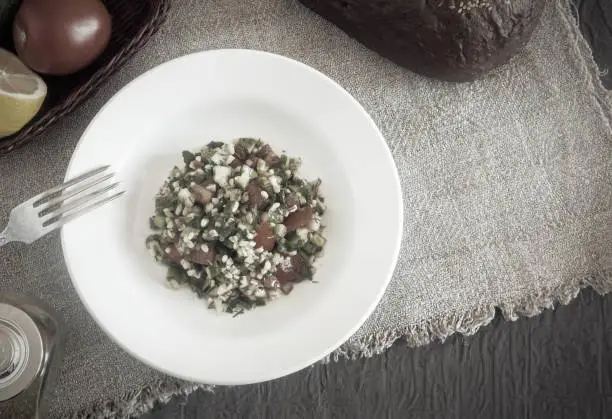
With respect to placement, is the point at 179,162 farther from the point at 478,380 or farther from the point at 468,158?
the point at 478,380

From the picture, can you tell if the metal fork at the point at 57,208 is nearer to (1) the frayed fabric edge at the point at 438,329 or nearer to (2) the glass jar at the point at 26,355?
(2) the glass jar at the point at 26,355

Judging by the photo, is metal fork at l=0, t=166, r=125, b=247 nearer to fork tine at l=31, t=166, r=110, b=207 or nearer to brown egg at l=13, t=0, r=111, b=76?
fork tine at l=31, t=166, r=110, b=207

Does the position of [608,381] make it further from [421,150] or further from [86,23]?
[86,23]

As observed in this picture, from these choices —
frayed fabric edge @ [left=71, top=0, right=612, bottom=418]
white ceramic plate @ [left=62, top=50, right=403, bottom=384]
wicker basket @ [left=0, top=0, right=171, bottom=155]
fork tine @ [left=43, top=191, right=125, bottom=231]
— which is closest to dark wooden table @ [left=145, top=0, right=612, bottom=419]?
frayed fabric edge @ [left=71, top=0, right=612, bottom=418]

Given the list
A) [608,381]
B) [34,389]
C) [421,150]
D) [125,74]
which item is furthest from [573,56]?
[34,389]

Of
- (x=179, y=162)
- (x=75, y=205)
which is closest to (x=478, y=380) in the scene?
(x=179, y=162)
